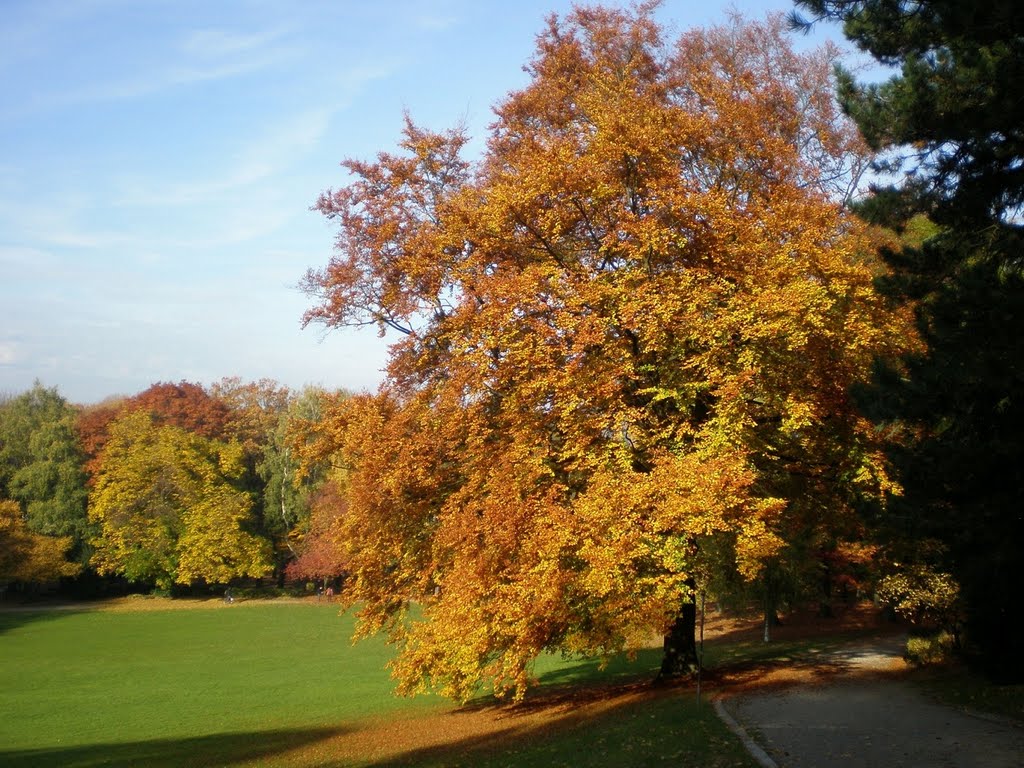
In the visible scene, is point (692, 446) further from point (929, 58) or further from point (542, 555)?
point (929, 58)

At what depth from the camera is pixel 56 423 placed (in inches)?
2687

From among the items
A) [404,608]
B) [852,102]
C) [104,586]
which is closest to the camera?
[852,102]

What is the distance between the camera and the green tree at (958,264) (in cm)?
900

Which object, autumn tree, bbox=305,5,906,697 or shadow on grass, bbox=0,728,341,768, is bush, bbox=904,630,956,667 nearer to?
autumn tree, bbox=305,5,906,697

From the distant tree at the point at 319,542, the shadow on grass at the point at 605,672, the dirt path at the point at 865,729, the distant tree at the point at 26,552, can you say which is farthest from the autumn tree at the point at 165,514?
the dirt path at the point at 865,729

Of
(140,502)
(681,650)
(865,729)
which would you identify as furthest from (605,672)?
(140,502)

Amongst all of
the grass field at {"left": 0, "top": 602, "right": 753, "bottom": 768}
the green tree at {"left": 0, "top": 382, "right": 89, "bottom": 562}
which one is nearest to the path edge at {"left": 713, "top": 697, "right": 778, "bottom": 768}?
the grass field at {"left": 0, "top": 602, "right": 753, "bottom": 768}

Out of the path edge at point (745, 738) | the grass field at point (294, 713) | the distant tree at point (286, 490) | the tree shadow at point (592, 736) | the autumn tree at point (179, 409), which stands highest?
the autumn tree at point (179, 409)

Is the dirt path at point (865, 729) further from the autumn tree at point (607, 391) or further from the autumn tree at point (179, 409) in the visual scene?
the autumn tree at point (179, 409)

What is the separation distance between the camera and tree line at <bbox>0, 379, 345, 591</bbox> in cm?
6169

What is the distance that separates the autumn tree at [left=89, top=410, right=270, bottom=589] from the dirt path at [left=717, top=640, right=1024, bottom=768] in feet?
180

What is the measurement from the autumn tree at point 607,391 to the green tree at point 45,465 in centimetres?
5464

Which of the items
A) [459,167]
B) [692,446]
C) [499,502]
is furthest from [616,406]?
[459,167]

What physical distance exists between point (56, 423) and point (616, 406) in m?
65.9
